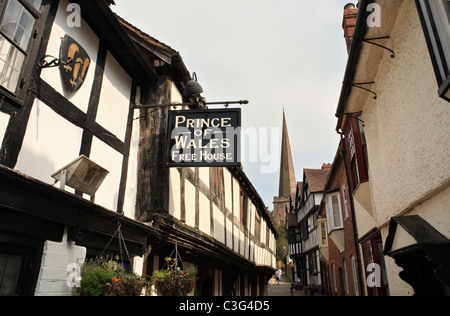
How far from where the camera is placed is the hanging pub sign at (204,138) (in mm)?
5543

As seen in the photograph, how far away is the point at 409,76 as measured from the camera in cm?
532

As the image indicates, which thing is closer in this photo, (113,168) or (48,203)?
(48,203)

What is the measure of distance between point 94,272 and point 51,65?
106 inches

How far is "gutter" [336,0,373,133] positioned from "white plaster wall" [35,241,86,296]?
5.50 m

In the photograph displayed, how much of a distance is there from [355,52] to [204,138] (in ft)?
10.7

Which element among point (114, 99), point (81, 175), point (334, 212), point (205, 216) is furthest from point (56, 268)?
point (334, 212)

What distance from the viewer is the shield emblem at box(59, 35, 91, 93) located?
4539 mm

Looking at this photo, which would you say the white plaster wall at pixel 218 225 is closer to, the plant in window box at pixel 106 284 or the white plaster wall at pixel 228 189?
the white plaster wall at pixel 228 189

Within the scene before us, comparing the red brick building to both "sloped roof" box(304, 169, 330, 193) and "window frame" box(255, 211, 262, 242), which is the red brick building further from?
"sloped roof" box(304, 169, 330, 193)

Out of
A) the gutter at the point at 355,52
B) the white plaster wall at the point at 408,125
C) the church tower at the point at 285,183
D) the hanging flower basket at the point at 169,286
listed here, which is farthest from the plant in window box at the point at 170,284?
the church tower at the point at 285,183

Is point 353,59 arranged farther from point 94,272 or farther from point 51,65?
point 94,272
